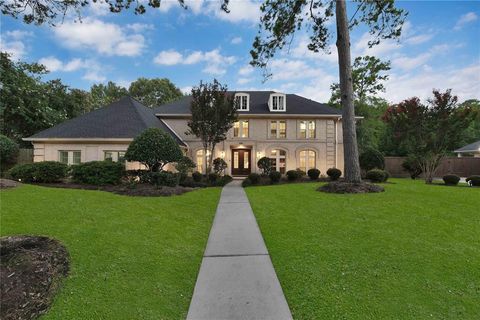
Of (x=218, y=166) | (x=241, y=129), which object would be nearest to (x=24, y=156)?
(x=218, y=166)

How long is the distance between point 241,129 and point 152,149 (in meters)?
9.81

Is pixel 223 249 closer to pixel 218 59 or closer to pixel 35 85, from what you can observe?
pixel 218 59

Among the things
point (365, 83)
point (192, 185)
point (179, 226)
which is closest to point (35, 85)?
point (192, 185)

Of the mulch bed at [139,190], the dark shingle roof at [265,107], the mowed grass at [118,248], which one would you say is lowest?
the mowed grass at [118,248]

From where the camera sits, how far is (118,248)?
4.06 metres

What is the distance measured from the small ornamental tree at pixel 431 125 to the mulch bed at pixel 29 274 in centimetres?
1721

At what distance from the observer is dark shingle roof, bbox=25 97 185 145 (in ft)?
45.6

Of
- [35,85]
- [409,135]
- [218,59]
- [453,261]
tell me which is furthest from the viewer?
[35,85]

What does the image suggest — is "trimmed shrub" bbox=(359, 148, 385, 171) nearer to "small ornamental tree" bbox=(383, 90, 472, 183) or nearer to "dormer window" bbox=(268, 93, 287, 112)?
"small ornamental tree" bbox=(383, 90, 472, 183)

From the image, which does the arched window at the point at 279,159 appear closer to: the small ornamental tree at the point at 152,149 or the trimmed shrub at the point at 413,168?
the trimmed shrub at the point at 413,168

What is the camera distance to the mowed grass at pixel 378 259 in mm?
2729

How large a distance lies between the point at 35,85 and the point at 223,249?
26.3 meters

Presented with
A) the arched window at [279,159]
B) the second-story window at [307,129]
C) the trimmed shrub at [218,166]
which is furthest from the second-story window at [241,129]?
the second-story window at [307,129]

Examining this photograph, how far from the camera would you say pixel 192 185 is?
13.4 meters
